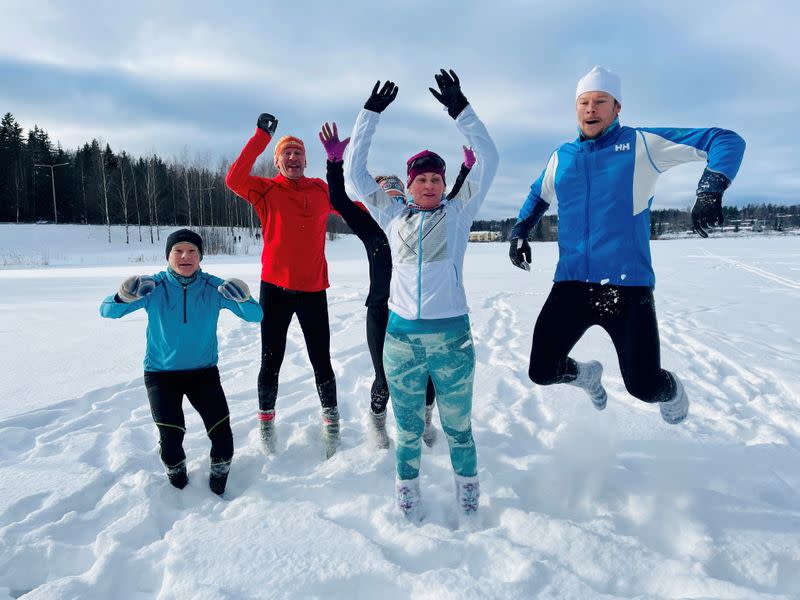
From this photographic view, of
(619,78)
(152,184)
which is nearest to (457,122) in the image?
(619,78)

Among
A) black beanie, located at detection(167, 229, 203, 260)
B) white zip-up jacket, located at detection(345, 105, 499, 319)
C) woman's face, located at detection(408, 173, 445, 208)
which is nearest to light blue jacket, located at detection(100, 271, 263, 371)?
black beanie, located at detection(167, 229, 203, 260)

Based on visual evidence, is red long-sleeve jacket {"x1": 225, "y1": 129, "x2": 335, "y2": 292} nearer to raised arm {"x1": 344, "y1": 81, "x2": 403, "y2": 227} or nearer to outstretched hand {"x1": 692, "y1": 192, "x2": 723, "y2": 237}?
raised arm {"x1": 344, "y1": 81, "x2": 403, "y2": 227}

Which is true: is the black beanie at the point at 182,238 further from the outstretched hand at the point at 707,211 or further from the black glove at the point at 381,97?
the outstretched hand at the point at 707,211

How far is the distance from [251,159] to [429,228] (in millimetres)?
1434

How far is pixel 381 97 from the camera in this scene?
2.52 meters

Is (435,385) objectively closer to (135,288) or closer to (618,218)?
(618,218)

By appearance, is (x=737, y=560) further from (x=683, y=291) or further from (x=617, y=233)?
(x=683, y=291)

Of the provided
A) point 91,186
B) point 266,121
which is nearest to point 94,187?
point 91,186

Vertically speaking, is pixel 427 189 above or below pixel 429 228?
above

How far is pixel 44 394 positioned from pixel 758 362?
694 centimetres

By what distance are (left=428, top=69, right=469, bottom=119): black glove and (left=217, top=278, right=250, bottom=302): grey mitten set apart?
149cm

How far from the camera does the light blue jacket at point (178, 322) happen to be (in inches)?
105

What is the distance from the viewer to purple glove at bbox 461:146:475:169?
2605 mm

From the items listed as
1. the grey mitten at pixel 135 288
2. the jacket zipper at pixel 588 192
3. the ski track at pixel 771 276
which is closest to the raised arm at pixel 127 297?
the grey mitten at pixel 135 288
